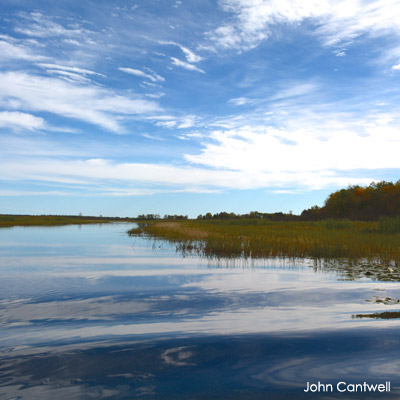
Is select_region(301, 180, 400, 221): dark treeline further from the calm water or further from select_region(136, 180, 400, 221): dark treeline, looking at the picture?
the calm water

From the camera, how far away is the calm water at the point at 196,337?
17.5ft

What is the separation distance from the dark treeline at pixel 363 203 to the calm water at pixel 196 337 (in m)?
73.2

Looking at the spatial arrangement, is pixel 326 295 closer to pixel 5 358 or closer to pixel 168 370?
pixel 168 370

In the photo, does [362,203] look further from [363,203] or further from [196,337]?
[196,337]

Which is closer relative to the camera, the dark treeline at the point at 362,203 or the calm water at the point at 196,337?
the calm water at the point at 196,337

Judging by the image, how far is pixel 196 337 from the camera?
709cm

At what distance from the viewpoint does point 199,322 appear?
8.16 m

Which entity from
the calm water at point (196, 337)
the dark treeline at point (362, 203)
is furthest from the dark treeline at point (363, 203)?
the calm water at point (196, 337)

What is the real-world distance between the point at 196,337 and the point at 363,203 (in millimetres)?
93396

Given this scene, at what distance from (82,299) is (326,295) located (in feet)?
23.4

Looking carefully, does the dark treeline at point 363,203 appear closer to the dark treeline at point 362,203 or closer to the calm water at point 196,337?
the dark treeline at point 362,203

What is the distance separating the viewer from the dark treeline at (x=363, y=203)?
80.5 meters

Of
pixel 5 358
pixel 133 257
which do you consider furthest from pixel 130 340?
pixel 133 257

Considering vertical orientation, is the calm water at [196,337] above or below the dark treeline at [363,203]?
below
